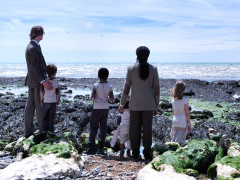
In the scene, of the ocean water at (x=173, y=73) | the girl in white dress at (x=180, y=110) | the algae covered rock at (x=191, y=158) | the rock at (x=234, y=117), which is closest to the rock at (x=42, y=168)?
the algae covered rock at (x=191, y=158)

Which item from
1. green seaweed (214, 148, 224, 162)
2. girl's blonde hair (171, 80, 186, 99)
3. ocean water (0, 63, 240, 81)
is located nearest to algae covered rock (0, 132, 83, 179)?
girl's blonde hair (171, 80, 186, 99)

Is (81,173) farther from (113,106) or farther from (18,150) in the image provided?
(113,106)

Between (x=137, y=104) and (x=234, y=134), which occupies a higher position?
(x=137, y=104)

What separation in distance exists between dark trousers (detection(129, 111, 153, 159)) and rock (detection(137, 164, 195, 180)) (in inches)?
59.3

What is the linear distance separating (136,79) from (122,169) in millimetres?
1854

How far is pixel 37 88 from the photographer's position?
21.9 ft

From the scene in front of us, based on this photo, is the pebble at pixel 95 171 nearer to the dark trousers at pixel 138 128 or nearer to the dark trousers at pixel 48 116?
the dark trousers at pixel 138 128

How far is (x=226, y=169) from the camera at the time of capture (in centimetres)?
500

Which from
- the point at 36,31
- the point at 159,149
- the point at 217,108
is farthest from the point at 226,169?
the point at 217,108

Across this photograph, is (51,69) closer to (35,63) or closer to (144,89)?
(35,63)

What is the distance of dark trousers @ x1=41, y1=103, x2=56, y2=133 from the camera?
700cm

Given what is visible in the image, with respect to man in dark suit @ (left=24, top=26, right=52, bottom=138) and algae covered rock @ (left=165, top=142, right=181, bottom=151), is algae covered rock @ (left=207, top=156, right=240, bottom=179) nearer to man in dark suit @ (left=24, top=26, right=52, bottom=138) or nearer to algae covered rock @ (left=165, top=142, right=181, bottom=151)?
algae covered rock @ (left=165, top=142, right=181, bottom=151)

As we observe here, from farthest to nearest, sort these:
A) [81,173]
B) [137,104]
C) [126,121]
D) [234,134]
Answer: [234,134] < [126,121] < [137,104] < [81,173]

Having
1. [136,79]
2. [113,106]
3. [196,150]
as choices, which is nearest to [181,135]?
[196,150]
